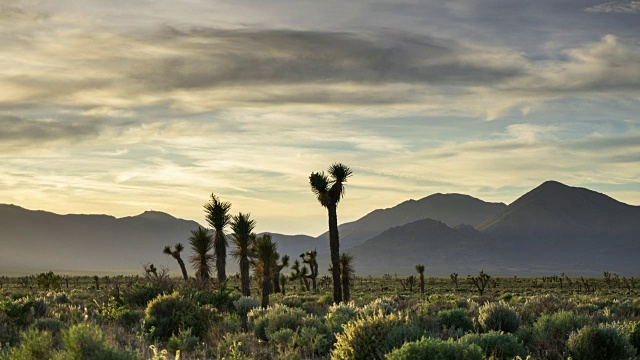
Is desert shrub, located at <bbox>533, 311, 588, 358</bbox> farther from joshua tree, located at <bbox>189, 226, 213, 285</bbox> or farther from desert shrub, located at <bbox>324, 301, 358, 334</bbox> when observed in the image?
joshua tree, located at <bbox>189, 226, 213, 285</bbox>

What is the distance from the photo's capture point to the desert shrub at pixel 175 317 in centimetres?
1794

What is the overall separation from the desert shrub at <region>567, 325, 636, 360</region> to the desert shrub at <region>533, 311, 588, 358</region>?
18.8 inches

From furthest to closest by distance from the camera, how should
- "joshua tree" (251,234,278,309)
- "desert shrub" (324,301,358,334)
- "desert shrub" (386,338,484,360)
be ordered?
"joshua tree" (251,234,278,309) → "desert shrub" (324,301,358,334) → "desert shrub" (386,338,484,360)

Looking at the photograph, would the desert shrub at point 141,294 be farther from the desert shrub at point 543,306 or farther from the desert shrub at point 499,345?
the desert shrub at point 499,345

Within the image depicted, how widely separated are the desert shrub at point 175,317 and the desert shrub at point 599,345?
1006 centimetres

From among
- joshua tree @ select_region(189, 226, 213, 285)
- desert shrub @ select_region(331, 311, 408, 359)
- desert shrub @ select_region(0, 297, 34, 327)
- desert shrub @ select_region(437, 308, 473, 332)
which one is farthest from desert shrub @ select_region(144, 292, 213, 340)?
joshua tree @ select_region(189, 226, 213, 285)

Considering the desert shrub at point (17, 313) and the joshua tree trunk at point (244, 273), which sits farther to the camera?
the joshua tree trunk at point (244, 273)

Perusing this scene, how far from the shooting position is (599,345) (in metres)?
13.3

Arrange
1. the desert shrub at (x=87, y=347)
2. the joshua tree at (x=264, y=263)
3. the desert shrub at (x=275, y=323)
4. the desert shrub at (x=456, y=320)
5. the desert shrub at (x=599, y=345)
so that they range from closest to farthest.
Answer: the desert shrub at (x=87, y=347) → the desert shrub at (x=599, y=345) → the desert shrub at (x=275, y=323) → the desert shrub at (x=456, y=320) → the joshua tree at (x=264, y=263)

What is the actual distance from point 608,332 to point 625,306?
19.0 meters

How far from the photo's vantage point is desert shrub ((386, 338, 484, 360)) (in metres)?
9.85

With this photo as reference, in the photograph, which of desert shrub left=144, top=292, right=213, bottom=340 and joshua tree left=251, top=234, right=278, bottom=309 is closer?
desert shrub left=144, top=292, right=213, bottom=340

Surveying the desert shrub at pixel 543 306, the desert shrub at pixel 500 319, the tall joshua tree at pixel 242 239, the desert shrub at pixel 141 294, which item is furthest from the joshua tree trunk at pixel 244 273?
the desert shrub at pixel 500 319

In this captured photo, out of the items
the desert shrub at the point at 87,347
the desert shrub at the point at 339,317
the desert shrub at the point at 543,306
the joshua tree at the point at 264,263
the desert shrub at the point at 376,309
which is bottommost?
the desert shrub at the point at 543,306
